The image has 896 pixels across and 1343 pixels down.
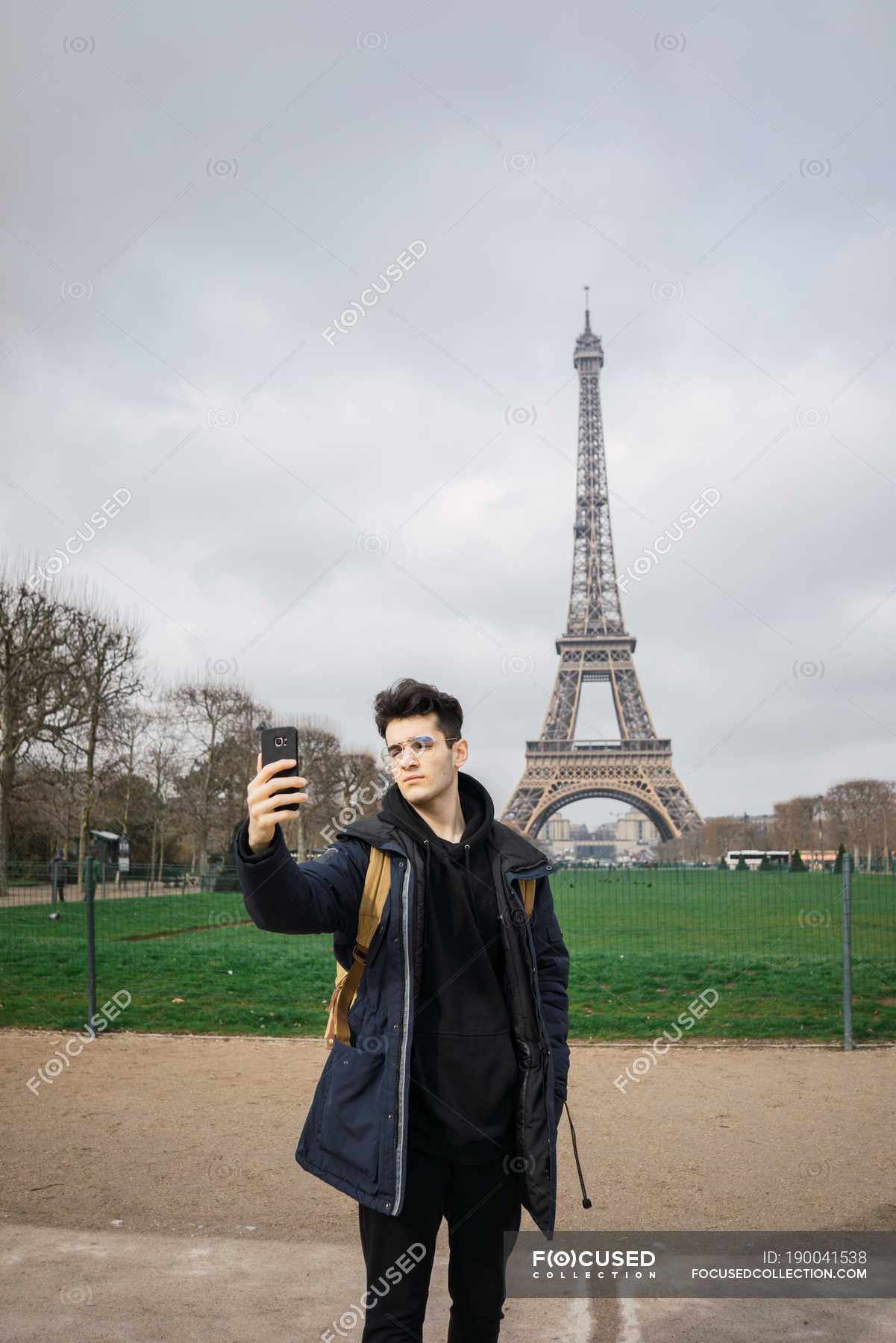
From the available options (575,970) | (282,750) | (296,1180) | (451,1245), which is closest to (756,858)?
(575,970)

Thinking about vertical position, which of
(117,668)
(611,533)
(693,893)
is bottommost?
(693,893)

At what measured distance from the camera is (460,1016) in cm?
252

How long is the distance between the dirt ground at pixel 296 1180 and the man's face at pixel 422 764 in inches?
75.7

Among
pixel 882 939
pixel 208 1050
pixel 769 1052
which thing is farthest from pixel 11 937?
pixel 882 939

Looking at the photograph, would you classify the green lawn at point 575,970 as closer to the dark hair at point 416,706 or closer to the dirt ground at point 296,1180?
the dirt ground at point 296,1180

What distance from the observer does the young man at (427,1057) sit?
7.85 ft

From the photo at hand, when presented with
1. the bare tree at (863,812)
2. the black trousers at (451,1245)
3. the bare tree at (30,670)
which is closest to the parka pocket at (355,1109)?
the black trousers at (451,1245)

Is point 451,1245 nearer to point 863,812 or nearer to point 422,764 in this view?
point 422,764

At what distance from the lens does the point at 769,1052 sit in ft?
27.1

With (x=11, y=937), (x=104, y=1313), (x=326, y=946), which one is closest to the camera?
(x=104, y=1313)

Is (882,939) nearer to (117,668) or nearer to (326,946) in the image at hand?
(326,946)

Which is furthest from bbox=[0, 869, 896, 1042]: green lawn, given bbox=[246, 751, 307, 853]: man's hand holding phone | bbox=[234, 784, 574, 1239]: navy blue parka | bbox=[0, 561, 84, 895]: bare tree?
bbox=[0, 561, 84, 895]: bare tree

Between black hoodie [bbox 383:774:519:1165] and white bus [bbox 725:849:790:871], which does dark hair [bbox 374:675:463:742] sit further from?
white bus [bbox 725:849:790:871]

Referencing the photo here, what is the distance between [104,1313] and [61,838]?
32.8m
